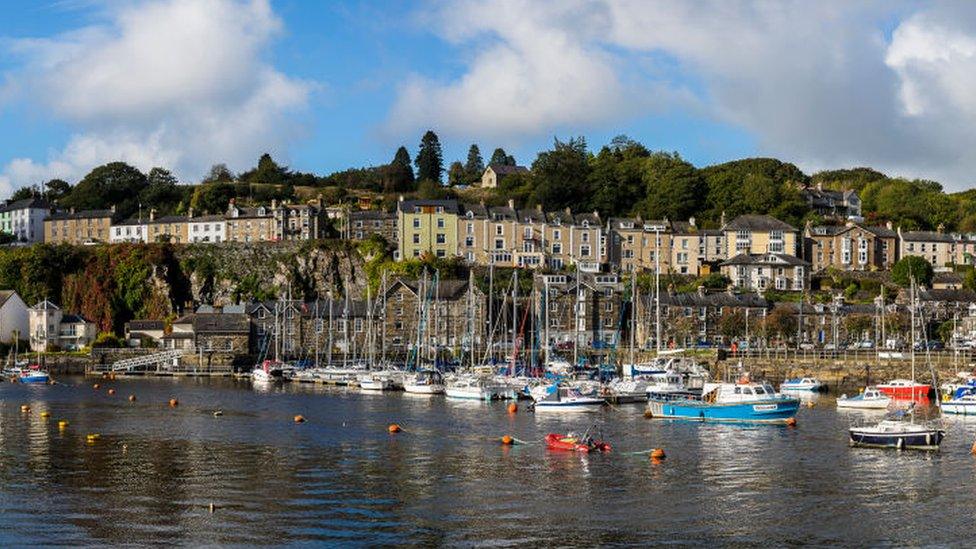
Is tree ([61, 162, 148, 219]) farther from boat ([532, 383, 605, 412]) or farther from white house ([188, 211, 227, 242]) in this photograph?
boat ([532, 383, 605, 412])

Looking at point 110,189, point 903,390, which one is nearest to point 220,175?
point 110,189

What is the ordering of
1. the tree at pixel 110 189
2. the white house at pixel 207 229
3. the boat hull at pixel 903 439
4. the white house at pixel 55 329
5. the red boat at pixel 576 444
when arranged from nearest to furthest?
the red boat at pixel 576 444 → the boat hull at pixel 903 439 → the white house at pixel 55 329 → the white house at pixel 207 229 → the tree at pixel 110 189

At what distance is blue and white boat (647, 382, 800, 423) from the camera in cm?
5522

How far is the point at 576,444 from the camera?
1794 inches

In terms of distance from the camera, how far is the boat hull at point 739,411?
55.2 metres

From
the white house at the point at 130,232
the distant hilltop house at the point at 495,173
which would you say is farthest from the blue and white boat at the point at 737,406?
the distant hilltop house at the point at 495,173

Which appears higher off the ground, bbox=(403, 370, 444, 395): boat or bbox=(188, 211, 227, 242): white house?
bbox=(188, 211, 227, 242): white house

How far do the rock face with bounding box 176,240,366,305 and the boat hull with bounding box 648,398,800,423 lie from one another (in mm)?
59986

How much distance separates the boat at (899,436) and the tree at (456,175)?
11555cm

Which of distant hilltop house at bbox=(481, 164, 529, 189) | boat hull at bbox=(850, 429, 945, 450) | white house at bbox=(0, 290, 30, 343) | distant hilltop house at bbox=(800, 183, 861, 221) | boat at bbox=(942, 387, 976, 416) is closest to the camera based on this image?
boat hull at bbox=(850, 429, 945, 450)

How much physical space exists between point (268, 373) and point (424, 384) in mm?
19032

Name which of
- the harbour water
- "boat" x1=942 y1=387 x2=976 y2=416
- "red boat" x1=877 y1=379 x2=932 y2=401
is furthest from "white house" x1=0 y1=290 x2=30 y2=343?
"boat" x1=942 y1=387 x2=976 y2=416

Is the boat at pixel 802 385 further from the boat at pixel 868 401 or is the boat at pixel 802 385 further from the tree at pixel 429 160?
the tree at pixel 429 160

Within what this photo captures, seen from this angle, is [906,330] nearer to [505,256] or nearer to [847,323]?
[847,323]
